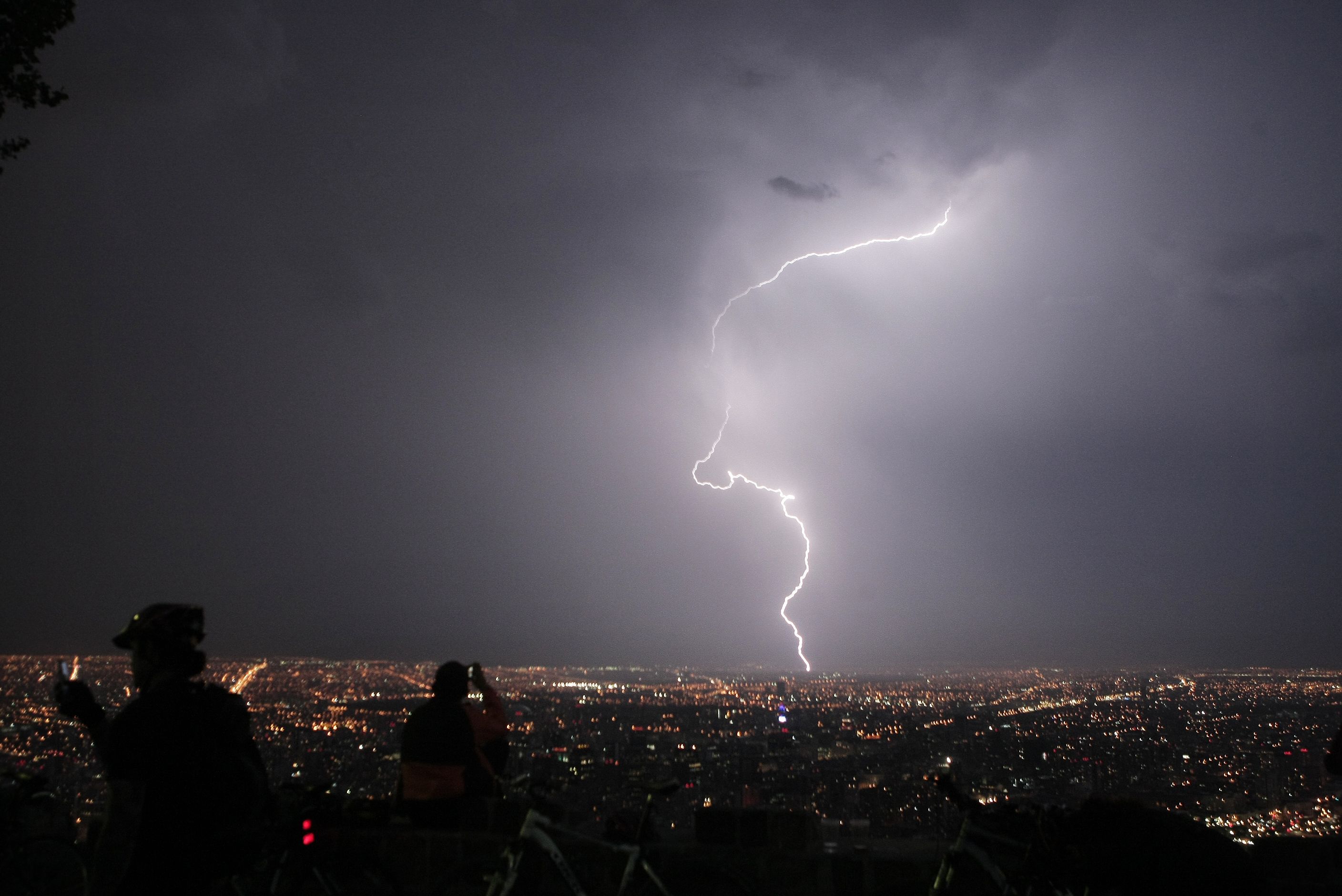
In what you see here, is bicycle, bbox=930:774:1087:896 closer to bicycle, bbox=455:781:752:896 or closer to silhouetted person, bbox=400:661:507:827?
bicycle, bbox=455:781:752:896

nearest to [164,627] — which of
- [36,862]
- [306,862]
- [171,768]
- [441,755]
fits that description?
[171,768]

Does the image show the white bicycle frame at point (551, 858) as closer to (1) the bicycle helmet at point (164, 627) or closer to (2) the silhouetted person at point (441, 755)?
(2) the silhouetted person at point (441, 755)

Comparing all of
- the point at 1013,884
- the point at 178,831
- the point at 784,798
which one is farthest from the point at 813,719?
the point at 178,831

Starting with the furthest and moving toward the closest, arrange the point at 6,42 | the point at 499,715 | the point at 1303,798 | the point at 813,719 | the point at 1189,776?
1. the point at 813,719
2. the point at 1189,776
3. the point at 6,42
4. the point at 1303,798
5. the point at 499,715

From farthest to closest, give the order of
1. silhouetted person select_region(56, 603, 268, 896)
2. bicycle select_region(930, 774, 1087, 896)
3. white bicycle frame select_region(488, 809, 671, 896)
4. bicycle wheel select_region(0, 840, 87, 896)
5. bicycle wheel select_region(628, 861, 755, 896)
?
bicycle wheel select_region(0, 840, 87, 896), bicycle wheel select_region(628, 861, 755, 896), white bicycle frame select_region(488, 809, 671, 896), bicycle select_region(930, 774, 1087, 896), silhouetted person select_region(56, 603, 268, 896)

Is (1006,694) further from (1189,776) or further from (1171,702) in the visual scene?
(1189,776)

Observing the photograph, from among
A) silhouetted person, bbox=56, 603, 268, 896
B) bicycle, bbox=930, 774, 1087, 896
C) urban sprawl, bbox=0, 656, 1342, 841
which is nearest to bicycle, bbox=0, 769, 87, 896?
urban sprawl, bbox=0, 656, 1342, 841

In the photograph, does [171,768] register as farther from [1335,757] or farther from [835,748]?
[835,748]
